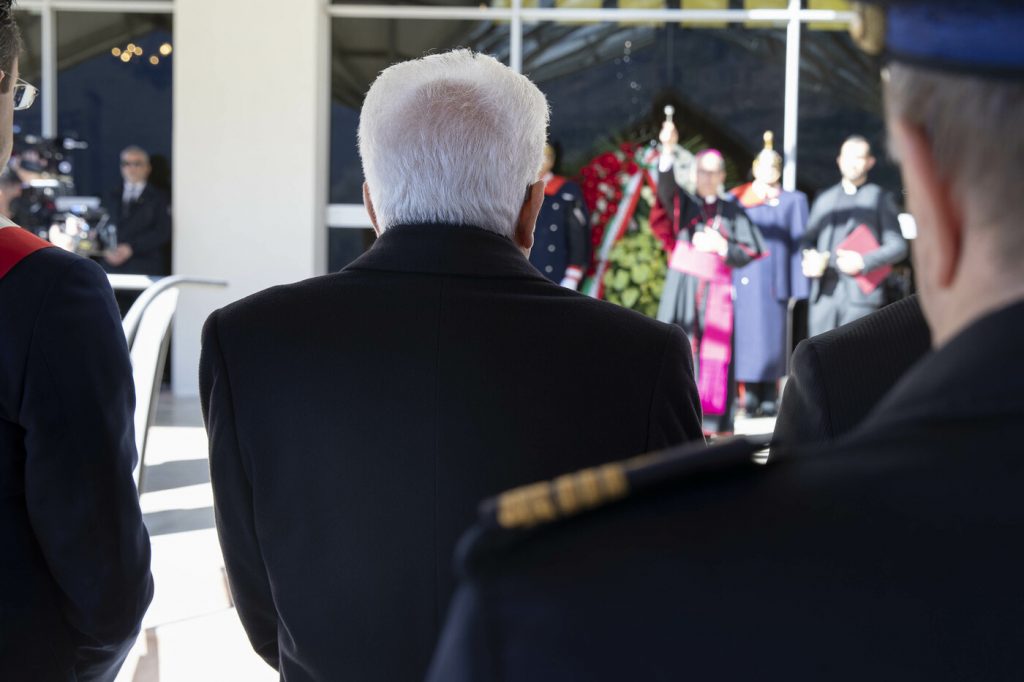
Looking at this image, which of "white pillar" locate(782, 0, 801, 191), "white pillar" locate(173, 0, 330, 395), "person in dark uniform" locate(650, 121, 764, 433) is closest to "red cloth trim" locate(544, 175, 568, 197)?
"person in dark uniform" locate(650, 121, 764, 433)

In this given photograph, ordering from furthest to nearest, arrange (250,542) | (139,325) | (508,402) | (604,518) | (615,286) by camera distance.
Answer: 1. (615,286)
2. (139,325)
3. (250,542)
4. (508,402)
5. (604,518)

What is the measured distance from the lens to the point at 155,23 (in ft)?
34.1

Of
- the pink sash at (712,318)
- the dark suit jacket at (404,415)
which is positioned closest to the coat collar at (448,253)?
the dark suit jacket at (404,415)

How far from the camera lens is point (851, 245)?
794 centimetres

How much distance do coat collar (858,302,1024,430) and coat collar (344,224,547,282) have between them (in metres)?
1.05

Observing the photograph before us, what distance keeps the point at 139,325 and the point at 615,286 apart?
18.6 feet

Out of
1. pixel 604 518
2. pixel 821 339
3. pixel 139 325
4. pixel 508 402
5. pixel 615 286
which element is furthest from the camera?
pixel 615 286

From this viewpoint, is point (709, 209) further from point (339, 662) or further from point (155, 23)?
point (339, 662)

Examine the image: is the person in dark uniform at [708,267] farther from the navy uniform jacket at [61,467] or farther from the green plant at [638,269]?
the navy uniform jacket at [61,467]

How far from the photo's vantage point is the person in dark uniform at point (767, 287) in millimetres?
A: 8188

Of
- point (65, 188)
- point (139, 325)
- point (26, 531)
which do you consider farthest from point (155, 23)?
point (26, 531)

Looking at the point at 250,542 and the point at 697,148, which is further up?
the point at 697,148

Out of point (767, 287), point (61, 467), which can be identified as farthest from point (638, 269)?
point (61, 467)

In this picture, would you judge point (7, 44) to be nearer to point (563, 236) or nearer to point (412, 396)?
point (412, 396)
